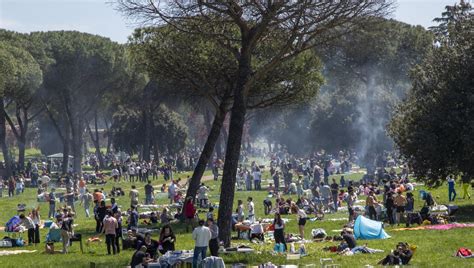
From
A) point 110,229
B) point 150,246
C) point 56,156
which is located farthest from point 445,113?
point 56,156

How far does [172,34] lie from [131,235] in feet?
33.5

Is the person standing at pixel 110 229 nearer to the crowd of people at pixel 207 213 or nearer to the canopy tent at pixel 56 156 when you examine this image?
the crowd of people at pixel 207 213

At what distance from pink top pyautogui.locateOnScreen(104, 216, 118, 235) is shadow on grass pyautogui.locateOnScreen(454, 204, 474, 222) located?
46.6ft

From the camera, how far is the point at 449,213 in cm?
3616

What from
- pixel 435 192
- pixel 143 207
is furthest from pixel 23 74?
pixel 435 192

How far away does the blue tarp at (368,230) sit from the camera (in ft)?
103

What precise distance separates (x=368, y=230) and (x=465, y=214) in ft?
A: 27.3

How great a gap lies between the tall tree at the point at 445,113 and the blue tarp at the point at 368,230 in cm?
733

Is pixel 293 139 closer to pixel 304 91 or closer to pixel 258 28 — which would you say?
pixel 304 91

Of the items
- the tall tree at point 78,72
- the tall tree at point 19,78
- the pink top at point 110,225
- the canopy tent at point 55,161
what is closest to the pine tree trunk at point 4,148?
the tall tree at point 19,78

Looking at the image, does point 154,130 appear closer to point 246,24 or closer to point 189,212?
point 189,212

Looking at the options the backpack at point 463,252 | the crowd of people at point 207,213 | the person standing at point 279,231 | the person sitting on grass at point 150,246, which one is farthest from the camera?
the person standing at point 279,231

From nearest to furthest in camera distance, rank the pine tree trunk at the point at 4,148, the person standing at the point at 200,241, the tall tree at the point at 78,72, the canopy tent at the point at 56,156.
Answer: the person standing at the point at 200,241 < the pine tree trunk at the point at 4,148 < the tall tree at the point at 78,72 < the canopy tent at the point at 56,156

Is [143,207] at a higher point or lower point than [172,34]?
lower
